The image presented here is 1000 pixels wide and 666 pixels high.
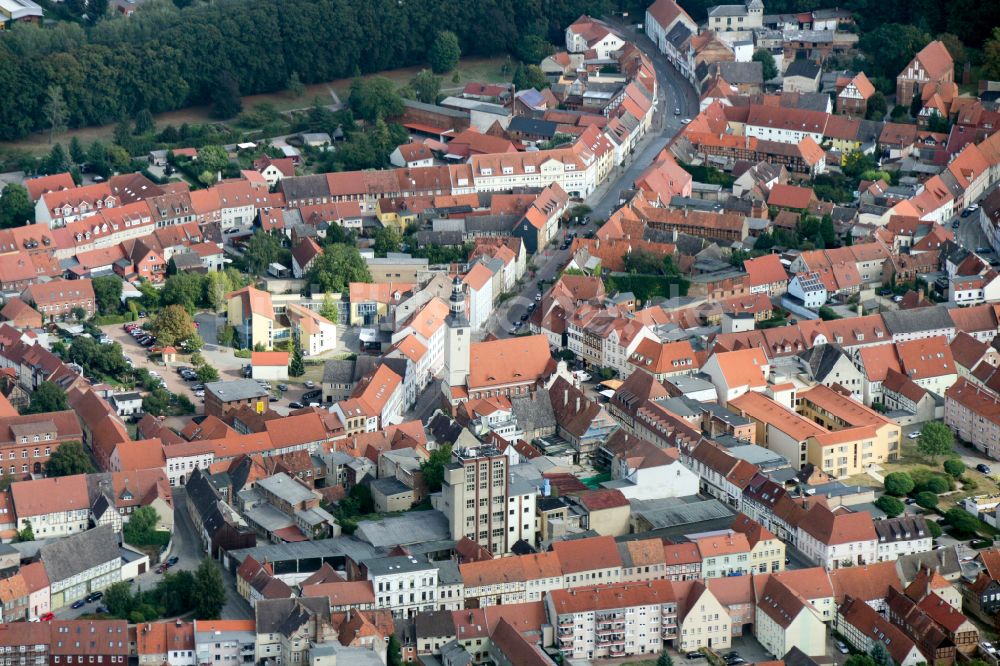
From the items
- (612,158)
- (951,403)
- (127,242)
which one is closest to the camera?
(951,403)

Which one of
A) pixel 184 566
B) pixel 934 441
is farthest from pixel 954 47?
pixel 184 566

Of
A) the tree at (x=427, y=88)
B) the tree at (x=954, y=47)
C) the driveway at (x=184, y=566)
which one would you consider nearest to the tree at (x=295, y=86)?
the tree at (x=427, y=88)

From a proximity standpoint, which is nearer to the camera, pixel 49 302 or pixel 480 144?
pixel 49 302

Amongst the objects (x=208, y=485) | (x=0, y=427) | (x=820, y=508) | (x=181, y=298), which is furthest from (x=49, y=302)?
(x=820, y=508)

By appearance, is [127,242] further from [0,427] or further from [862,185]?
[862,185]

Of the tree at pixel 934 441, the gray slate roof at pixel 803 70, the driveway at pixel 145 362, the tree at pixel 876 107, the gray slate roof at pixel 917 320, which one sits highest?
the gray slate roof at pixel 803 70

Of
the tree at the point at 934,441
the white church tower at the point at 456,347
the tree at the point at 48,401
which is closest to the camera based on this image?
the tree at the point at 934,441

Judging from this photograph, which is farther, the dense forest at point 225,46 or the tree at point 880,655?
the dense forest at point 225,46

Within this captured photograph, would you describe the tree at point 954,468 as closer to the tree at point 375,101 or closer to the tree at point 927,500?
the tree at point 927,500
